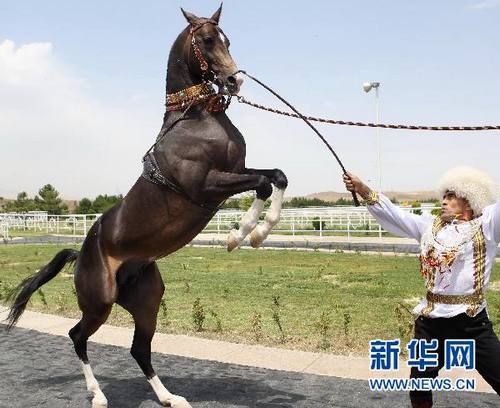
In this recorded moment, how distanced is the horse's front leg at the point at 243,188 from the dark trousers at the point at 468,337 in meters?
1.18

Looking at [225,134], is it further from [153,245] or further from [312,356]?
[312,356]

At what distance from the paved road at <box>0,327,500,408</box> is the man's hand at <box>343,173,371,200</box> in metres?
1.66

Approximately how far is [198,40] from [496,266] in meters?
10.4

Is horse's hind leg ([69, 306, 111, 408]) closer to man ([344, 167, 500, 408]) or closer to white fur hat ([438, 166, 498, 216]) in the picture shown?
man ([344, 167, 500, 408])

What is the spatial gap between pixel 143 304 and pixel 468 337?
2.41m

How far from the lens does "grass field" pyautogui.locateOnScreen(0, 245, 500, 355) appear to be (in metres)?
6.23

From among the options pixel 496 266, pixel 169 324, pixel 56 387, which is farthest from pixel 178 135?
pixel 496 266

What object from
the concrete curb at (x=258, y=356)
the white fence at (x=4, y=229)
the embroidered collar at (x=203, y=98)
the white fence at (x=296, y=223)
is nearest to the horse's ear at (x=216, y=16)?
the embroidered collar at (x=203, y=98)

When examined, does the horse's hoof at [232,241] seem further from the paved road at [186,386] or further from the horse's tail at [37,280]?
the horse's tail at [37,280]

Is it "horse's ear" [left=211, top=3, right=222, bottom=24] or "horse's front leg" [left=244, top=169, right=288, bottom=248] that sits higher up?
"horse's ear" [left=211, top=3, right=222, bottom=24]

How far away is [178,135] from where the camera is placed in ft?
12.5

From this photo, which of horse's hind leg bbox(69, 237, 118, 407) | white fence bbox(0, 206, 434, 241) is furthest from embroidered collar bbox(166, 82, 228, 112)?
white fence bbox(0, 206, 434, 241)

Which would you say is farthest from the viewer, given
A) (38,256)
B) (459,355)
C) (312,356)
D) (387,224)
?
(38,256)

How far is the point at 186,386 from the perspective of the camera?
4.78 metres
